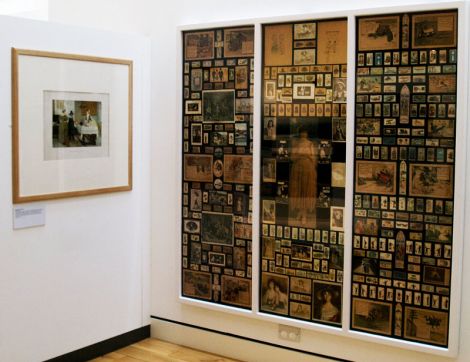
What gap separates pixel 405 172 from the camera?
3703 mm

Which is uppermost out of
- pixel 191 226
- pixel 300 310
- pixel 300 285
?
pixel 191 226

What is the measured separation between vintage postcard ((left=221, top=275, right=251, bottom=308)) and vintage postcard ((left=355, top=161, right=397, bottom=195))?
1.03m

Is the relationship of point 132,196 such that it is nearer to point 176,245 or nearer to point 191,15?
point 176,245

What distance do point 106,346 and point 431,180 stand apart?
8.01ft

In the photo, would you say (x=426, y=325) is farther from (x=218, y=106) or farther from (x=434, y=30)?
(x=218, y=106)

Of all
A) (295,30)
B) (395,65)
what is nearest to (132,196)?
(295,30)

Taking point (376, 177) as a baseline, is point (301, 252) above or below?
below

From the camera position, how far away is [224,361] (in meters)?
4.41

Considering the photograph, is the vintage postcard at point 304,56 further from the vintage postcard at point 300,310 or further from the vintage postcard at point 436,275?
the vintage postcard at point 300,310

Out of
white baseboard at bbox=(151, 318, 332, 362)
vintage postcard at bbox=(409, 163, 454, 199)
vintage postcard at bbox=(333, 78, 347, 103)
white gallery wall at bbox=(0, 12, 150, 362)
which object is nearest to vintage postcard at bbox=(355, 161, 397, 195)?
vintage postcard at bbox=(409, 163, 454, 199)

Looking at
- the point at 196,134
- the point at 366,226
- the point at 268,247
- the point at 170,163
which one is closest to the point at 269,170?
the point at 268,247

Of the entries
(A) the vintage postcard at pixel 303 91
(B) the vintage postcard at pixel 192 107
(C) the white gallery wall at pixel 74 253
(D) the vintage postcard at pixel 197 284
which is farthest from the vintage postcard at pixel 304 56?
(D) the vintage postcard at pixel 197 284

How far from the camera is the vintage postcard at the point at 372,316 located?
3.83 m

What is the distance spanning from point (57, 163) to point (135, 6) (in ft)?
4.54
